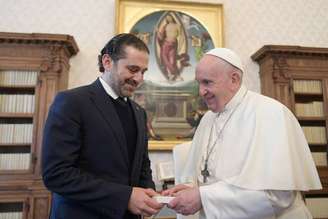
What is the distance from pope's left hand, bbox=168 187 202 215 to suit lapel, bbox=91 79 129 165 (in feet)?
1.20

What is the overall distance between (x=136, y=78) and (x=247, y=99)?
74 cm

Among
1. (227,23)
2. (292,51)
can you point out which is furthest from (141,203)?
(227,23)

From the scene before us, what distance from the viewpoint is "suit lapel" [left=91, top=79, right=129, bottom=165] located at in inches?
66.6

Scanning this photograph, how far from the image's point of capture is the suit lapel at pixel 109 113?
1690 mm

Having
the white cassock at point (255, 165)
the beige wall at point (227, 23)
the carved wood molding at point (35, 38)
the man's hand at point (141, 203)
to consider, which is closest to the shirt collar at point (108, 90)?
the man's hand at point (141, 203)

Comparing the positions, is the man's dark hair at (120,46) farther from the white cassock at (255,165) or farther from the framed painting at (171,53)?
the framed painting at (171,53)

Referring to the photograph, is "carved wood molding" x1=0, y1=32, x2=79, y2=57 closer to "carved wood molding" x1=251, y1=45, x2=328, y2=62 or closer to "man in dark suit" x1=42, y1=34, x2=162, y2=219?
"man in dark suit" x1=42, y1=34, x2=162, y2=219

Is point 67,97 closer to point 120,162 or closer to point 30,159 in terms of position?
point 120,162

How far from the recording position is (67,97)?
5.43 feet

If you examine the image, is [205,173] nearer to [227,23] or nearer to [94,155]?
[94,155]

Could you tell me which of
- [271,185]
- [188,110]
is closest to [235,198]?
[271,185]

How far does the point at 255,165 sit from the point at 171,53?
2.82 metres

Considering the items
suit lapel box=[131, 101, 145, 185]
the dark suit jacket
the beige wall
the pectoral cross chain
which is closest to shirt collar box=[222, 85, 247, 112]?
the pectoral cross chain

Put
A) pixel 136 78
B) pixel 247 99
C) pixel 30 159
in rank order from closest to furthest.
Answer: pixel 136 78 < pixel 247 99 < pixel 30 159
